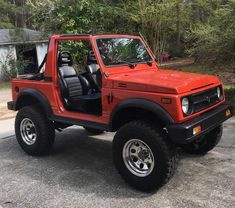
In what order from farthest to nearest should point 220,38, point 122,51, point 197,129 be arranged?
1. point 220,38
2. point 122,51
3. point 197,129

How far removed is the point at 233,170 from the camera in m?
5.17

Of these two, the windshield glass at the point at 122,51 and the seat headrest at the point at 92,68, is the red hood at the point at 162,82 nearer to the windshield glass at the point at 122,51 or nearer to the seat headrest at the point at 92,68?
the windshield glass at the point at 122,51

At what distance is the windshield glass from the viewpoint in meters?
5.55

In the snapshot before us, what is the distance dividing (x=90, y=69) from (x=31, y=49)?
1946cm

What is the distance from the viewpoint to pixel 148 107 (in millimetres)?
4523

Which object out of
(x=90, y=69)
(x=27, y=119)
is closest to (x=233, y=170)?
(x=90, y=69)

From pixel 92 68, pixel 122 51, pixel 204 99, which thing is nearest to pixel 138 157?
pixel 204 99

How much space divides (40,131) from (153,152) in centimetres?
233

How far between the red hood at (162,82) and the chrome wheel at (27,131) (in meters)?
1.99

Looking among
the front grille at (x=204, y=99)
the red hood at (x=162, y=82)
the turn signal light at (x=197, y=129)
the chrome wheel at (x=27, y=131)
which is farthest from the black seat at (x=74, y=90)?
the turn signal light at (x=197, y=129)

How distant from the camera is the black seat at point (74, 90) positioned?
581cm

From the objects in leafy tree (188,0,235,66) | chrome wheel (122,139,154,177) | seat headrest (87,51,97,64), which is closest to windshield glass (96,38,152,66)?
seat headrest (87,51,97,64)

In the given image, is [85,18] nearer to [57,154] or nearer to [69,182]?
[57,154]

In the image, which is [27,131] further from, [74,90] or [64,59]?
[64,59]
